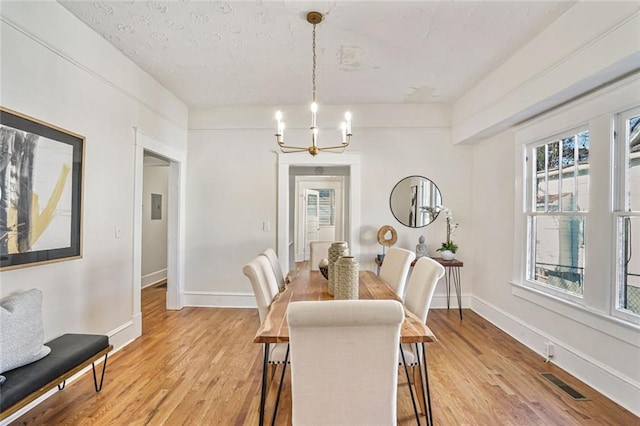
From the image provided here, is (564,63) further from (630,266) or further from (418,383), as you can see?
(418,383)

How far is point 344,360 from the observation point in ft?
4.39

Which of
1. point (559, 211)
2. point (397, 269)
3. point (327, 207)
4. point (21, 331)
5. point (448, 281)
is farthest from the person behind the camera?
point (327, 207)

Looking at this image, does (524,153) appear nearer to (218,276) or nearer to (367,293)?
(367,293)

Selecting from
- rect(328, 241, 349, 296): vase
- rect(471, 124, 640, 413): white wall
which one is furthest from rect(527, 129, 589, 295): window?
rect(328, 241, 349, 296): vase

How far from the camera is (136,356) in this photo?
113 inches

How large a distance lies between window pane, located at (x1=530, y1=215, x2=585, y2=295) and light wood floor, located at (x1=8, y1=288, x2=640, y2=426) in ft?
2.34

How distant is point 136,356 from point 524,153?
4.23 m

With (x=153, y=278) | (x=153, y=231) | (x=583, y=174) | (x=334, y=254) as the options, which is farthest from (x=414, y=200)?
(x=153, y=278)

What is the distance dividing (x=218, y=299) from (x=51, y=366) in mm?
2629

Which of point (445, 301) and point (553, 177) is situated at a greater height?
point (553, 177)

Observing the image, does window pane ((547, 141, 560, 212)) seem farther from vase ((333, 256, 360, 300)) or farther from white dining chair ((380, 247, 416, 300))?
vase ((333, 256, 360, 300))

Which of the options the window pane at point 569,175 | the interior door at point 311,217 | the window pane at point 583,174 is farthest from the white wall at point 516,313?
the interior door at point 311,217

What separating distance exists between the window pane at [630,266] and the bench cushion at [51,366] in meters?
3.62

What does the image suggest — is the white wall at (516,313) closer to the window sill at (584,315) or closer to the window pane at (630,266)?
the window sill at (584,315)
